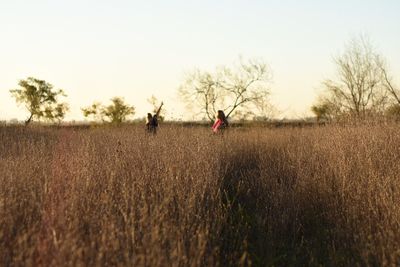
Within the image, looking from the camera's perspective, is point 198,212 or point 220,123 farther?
point 220,123

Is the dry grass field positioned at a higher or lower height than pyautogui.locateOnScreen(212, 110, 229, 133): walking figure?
lower

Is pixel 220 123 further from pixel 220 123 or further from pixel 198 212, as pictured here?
pixel 198 212

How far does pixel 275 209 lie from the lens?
5824 millimetres

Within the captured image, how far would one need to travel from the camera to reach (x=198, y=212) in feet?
13.5

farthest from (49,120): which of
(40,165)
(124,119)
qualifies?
(40,165)

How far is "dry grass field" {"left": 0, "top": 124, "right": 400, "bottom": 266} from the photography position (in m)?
3.21

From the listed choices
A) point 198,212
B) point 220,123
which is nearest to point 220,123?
point 220,123

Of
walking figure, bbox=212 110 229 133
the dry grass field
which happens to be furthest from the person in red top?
the dry grass field

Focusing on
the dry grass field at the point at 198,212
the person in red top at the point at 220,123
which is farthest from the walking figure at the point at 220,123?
the dry grass field at the point at 198,212

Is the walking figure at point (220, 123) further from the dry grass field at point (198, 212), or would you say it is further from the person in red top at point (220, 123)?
the dry grass field at point (198, 212)

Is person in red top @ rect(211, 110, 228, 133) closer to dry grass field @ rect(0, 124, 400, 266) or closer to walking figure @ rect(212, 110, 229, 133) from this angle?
walking figure @ rect(212, 110, 229, 133)

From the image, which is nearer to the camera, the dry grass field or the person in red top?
the dry grass field

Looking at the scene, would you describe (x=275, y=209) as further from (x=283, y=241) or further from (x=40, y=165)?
(x=40, y=165)

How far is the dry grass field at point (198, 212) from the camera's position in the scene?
3205 millimetres
